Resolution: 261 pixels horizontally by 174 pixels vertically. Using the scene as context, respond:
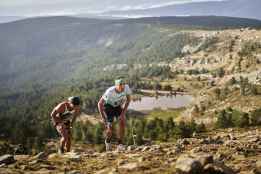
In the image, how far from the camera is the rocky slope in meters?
14.5

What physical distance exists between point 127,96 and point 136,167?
22.1ft

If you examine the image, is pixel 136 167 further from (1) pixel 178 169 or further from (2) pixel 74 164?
(2) pixel 74 164

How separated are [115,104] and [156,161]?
5.82 m

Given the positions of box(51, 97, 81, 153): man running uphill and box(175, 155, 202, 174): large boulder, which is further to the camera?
box(51, 97, 81, 153): man running uphill

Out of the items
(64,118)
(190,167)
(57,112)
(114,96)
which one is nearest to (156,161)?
(190,167)

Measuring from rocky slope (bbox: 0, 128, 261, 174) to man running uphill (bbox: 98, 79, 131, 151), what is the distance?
1800mm

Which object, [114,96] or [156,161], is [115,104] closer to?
[114,96]

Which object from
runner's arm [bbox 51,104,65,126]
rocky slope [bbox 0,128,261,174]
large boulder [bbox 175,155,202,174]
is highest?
runner's arm [bbox 51,104,65,126]

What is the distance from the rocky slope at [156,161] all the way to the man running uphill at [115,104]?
5.91 feet

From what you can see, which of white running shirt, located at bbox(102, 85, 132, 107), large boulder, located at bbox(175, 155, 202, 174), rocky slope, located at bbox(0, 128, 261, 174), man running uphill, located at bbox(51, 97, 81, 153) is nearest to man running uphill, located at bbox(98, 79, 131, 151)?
white running shirt, located at bbox(102, 85, 132, 107)

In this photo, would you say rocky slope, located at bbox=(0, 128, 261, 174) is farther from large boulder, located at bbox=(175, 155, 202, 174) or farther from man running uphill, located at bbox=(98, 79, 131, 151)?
man running uphill, located at bbox=(98, 79, 131, 151)

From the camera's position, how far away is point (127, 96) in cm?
2220

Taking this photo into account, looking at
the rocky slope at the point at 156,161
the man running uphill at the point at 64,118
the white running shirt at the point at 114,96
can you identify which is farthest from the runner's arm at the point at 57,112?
the rocky slope at the point at 156,161

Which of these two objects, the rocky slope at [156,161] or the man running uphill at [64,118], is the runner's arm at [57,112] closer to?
the man running uphill at [64,118]
